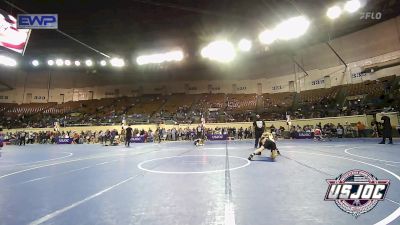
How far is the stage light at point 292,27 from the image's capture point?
22297 mm

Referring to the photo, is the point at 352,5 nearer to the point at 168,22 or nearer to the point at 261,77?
the point at 168,22

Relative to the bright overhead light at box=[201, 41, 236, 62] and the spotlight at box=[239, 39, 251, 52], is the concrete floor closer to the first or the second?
the spotlight at box=[239, 39, 251, 52]

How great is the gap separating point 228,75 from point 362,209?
3777 centimetres

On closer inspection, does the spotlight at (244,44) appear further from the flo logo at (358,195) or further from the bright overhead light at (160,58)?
the flo logo at (358,195)

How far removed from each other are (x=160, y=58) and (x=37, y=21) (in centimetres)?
2019

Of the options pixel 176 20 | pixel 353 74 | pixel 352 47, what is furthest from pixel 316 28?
pixel 176 20

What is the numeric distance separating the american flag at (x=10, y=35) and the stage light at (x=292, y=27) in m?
20.3

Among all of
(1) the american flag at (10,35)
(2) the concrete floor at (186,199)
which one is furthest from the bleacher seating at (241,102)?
(2) the concrete floor at (186,199)

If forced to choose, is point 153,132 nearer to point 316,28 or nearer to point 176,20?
point 176,20

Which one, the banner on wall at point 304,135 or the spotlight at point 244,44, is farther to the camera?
the spotlight at point 244,44

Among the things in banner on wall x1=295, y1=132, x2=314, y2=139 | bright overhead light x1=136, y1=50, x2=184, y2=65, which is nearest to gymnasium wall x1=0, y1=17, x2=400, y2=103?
bright overhead light x1=136, y1=50, x2=184, y2=65

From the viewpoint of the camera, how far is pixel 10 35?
13133 mm

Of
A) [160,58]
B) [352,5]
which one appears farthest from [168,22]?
[352,5]

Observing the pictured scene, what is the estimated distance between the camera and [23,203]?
4270mm
